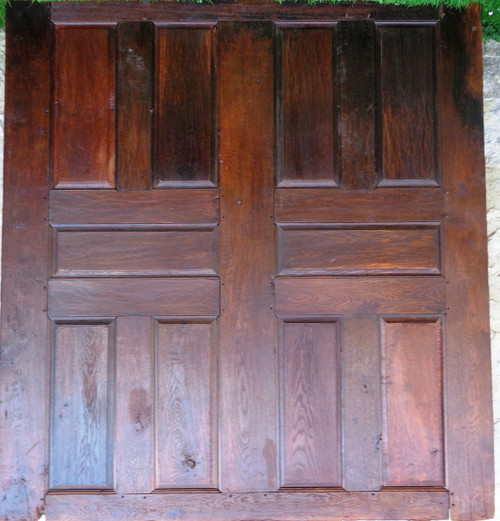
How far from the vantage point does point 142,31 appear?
2488mm

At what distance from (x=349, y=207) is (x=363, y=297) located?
0.43 m

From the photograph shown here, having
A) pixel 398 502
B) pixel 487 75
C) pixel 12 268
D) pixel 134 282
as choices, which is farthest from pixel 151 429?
pixel 487 75

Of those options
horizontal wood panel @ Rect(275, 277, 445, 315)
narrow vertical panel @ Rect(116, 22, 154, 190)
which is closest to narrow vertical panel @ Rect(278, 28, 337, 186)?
horizontal wood panel @ Rect(275, 277, 445, 315)

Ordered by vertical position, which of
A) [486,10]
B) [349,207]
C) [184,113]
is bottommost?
[349,207]

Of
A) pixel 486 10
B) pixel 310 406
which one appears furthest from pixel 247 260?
pixel 486 10

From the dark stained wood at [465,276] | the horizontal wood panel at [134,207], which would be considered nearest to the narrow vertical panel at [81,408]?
the horizontal wood panel at [134,207]

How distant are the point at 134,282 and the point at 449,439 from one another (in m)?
1.62

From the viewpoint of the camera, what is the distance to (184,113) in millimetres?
2477

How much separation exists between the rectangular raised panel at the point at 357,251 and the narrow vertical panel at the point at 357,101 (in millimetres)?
259

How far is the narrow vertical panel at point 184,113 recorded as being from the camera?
2.47 meters

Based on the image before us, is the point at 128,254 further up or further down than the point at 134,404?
further up

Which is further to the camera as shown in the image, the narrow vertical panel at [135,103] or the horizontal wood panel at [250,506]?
the narrow vertical panel at [135,103]

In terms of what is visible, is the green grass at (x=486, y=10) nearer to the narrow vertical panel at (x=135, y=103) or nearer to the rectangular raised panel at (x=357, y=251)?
the narrow vertical panel at (x=135, y=103)

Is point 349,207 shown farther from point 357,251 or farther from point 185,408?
point 185,408
